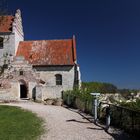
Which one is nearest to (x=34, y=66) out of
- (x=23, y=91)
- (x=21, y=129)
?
(x=23, y=91)

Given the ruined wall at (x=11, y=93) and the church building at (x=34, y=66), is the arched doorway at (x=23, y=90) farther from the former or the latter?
the ruined wall at (x=11, y=93)

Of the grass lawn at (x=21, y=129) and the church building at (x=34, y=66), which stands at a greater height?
the church building at (x=34, y=66)

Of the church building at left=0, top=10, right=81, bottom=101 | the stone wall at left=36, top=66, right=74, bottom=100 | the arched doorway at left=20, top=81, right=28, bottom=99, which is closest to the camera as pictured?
the church building at left=0, top=10, right=81, bottom=101

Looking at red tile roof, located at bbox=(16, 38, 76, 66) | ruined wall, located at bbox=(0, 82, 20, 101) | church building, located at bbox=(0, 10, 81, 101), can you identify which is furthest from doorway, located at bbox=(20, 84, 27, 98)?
red tile roof, located at bbox=(16, 38, 76, 66)

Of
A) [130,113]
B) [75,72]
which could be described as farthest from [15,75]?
[130,113]

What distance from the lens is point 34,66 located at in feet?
129

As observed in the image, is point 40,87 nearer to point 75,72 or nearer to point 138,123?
point 75,72

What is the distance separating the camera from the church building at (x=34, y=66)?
37.2 metres

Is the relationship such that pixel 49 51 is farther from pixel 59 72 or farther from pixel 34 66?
pixel 59 72

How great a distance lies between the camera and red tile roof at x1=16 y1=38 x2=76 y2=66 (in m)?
39.6

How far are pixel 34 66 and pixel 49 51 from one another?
3678mm

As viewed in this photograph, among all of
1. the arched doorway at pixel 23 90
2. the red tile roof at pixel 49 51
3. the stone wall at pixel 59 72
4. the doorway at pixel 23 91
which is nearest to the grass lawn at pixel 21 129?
the arched doorway at pixel 23 90

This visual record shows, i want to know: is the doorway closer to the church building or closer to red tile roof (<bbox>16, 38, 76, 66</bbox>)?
the church building

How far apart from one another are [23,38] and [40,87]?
1270 centimetres
